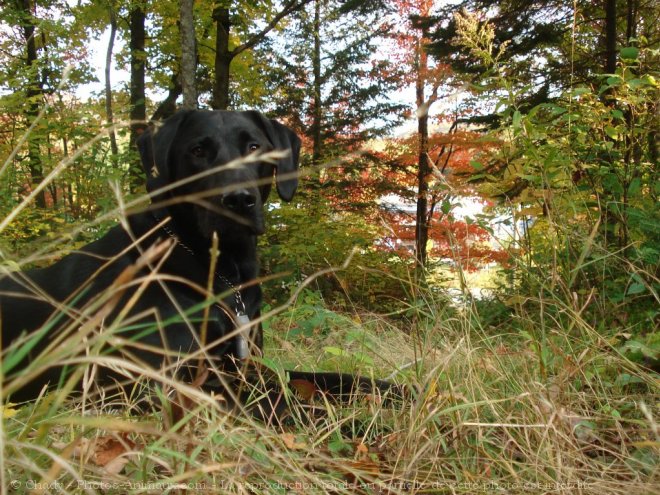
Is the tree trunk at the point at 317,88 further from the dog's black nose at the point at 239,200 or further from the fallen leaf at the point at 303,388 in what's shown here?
the fallen leaf at the point at 303,388

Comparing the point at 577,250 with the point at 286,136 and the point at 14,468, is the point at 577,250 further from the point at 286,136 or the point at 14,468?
the point at 14,468

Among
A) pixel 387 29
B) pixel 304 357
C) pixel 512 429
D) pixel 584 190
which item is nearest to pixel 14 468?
pixel 512 429

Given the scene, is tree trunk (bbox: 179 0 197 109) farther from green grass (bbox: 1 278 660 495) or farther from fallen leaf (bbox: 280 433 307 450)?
fallen leaf (bbox: 280 433 307 450)

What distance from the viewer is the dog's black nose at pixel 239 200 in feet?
7.81

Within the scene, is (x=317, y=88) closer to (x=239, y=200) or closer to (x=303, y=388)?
(x=239, y=200)

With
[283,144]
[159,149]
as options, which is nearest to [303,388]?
[159,149]

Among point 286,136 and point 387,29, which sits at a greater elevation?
point 387,29

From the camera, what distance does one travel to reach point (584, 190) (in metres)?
3.56

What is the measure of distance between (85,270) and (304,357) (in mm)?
1198

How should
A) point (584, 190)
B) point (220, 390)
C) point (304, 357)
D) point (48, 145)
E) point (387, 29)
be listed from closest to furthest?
point (220, 390)
point (304, 357)
point (584, 190)
point (48, 145)
point (387, 29)

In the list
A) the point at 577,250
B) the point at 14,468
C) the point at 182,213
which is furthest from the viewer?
the point at 577,250

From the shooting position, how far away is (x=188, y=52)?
27.7 feet

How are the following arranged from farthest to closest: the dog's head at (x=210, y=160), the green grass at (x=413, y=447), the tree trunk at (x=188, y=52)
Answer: the tree trunk at (x=188, y=52)
the dog's head at (x=210, y=160)
the green grass at (x=413, y=447)

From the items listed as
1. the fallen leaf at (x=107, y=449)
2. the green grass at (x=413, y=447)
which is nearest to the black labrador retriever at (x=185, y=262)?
the green grass at (x=413, y=447)
